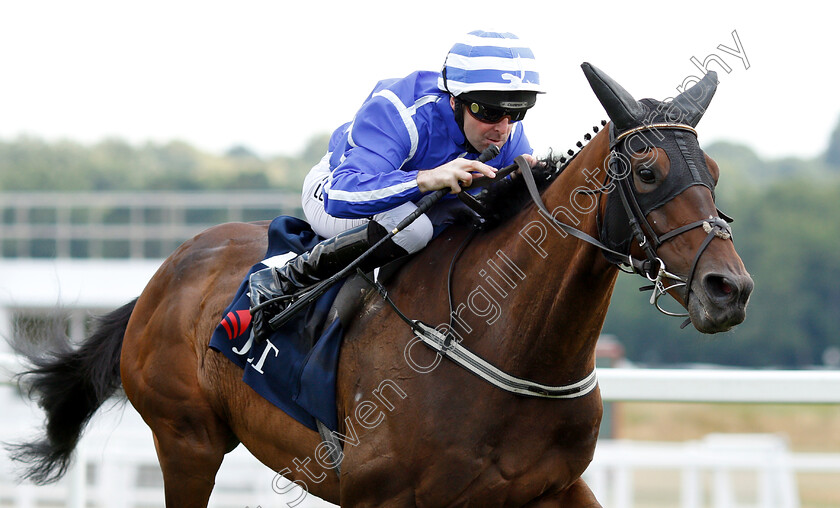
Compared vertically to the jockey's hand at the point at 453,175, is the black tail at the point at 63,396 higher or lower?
lower

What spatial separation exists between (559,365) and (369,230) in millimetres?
815

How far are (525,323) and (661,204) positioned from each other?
63cm

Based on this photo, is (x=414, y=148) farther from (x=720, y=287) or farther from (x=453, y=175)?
(x=720, y=287)

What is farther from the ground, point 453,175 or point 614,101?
point 614,101

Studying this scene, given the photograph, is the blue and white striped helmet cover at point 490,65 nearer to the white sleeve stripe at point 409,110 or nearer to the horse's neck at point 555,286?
the white sleeve stripe at point 409,110

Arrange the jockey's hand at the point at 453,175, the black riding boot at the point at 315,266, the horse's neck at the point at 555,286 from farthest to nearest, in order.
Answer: the black riding boot at the point at 315,266, the jockey's hand at the point at 453,175, the horse's neck at the point at 555,286

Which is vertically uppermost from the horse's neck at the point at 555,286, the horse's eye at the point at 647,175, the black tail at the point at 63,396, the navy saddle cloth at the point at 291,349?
the horse's eye at the point at 647,175

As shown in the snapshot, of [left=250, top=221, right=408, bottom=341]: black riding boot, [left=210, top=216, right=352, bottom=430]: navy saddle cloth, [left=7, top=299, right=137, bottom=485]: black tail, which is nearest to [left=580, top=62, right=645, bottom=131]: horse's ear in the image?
[left=250, top=221, right=408, bottom=341]: black riding boot

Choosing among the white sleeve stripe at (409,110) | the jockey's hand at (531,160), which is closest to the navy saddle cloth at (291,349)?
the white sleeve stripe at (409,110)

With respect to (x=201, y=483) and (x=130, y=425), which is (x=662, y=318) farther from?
(x=201, y=483)

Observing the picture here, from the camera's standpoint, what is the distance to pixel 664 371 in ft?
15.6

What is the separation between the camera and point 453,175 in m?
3.07

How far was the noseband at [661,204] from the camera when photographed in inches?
100

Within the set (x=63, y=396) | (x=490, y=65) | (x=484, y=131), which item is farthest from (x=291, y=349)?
(x=63, y=396)
